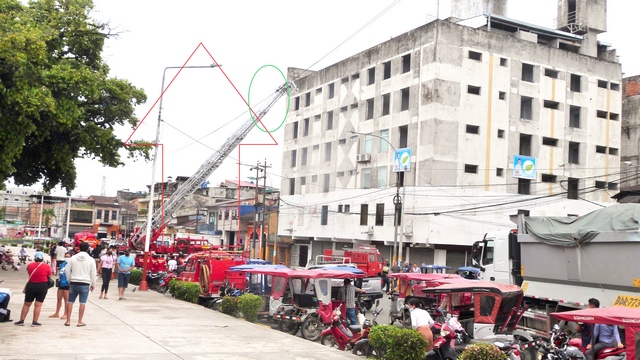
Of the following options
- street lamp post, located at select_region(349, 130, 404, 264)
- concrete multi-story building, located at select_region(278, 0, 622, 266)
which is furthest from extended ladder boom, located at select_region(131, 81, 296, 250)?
concrete multi-story building, located at select_region(278, 0, 622, 266)

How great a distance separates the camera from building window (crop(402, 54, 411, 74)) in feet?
→ 172

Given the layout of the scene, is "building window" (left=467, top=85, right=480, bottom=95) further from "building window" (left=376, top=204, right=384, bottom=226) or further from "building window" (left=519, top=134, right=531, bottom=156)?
"building window" (left=376, top=204, right=384, bottom=226)

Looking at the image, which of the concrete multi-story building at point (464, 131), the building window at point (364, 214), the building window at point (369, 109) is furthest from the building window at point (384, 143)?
the building window at point (364, 214)

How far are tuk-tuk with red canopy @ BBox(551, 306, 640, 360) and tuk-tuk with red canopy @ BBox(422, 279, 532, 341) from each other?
157 inches

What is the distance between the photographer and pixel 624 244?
16.4 metres

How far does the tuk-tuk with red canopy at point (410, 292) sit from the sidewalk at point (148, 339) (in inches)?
196

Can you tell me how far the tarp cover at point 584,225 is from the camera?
16797mm

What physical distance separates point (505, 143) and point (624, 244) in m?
36.8

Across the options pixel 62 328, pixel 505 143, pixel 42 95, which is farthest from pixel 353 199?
pixel 62 328

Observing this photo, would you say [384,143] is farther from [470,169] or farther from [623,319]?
[623,319]

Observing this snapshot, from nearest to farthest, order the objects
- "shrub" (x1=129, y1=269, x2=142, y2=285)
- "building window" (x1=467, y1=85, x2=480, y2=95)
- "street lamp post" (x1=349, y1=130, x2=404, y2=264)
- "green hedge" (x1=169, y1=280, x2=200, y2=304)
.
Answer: "green hedge" (x1=169, y1=280, x2=200, y2=304) → "shrub" (x1=129, y1=269, x2=142, y2=285) → "street lamp post" (x1=349, y1=130, x2=404, y2=264) → "building window" (x1=467, y1=85, x2=480, y2=95)

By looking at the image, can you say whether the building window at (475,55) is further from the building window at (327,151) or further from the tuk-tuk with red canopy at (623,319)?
the tuk-tuk with red canopy at (623,319)

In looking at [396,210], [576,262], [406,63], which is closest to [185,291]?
[576,262]

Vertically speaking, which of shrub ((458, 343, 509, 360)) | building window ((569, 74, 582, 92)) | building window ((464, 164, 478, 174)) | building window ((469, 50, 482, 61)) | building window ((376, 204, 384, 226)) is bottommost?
shrub ((458, 343, 509, 360))
